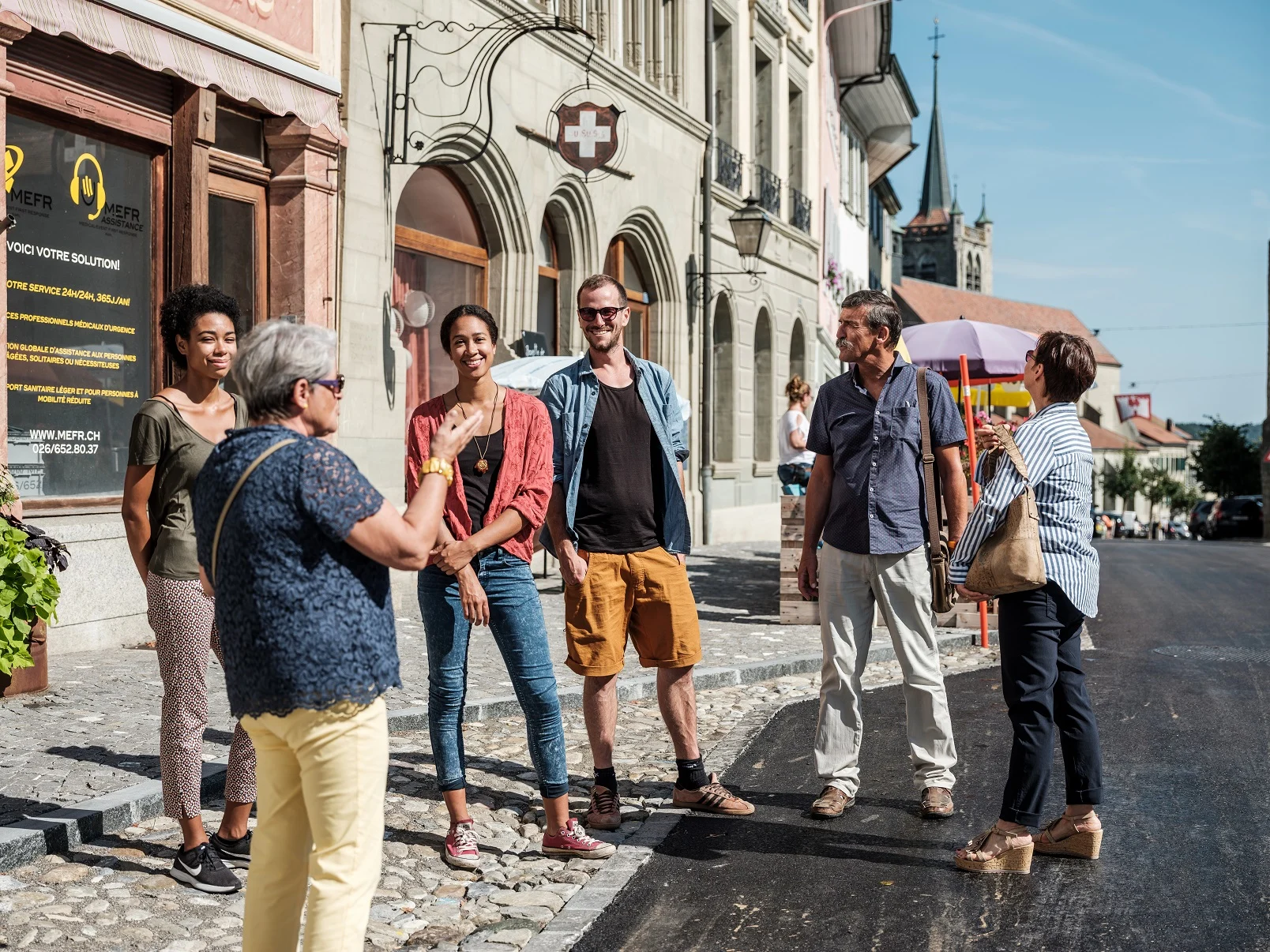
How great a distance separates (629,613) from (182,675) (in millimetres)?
1669

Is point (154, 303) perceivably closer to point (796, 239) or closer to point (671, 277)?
point (671, 277)

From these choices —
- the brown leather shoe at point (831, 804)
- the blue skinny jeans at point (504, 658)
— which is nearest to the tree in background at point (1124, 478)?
the brown leather shoe at point (831, 804)

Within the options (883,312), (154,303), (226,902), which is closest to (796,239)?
(154,303)

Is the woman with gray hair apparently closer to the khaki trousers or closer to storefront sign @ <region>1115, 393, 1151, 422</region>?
the khaki trousers

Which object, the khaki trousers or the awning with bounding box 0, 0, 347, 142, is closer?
the khaki trousers

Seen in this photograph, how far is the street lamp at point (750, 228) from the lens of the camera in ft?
64.8

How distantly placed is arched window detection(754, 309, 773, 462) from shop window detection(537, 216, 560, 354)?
28.2 ft

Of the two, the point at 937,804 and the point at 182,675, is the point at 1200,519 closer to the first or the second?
the point at 937,804

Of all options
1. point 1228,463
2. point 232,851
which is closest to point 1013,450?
point 232,851

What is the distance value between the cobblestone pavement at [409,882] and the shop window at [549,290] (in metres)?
10.3

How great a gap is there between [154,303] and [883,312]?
6.31m

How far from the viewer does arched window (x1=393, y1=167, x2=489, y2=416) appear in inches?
525

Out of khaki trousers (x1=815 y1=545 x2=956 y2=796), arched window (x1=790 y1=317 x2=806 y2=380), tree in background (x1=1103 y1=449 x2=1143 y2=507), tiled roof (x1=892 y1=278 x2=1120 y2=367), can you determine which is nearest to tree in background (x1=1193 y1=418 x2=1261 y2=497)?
tiled roof (x1=892 y1=278 x2=1120 y2=367)

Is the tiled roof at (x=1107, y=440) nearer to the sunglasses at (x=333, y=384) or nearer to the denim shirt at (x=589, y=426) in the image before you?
the denim shirt at (x=589, y=426)
